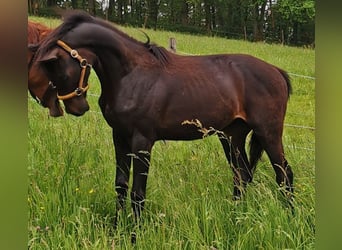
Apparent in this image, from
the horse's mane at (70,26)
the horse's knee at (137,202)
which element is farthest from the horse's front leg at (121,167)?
the horse's mane at (70,26)

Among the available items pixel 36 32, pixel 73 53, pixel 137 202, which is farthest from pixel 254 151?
pixel 36 32

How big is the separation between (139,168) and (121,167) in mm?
183

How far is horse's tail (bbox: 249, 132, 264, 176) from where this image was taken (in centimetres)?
306

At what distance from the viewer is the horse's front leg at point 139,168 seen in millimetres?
2551

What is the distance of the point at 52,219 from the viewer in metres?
2.47

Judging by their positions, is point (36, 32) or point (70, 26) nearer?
point (70, 26)

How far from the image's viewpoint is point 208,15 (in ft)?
9.40

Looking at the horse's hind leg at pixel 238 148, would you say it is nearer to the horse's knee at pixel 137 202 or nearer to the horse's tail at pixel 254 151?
the horse's tail at pixel 254 151

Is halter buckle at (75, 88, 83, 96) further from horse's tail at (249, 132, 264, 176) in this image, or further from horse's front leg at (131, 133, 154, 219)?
horse's tail at (249, 132, 264, 176)

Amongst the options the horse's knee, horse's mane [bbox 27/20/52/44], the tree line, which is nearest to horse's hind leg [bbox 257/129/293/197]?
the tree line

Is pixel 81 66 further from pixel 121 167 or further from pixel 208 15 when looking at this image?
pixel 208 15

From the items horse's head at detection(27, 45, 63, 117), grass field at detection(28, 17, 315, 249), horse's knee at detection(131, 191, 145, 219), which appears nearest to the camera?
grass field at detection(28, 17, 315, 249)

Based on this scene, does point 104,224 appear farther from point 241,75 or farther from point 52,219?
point 241,75
